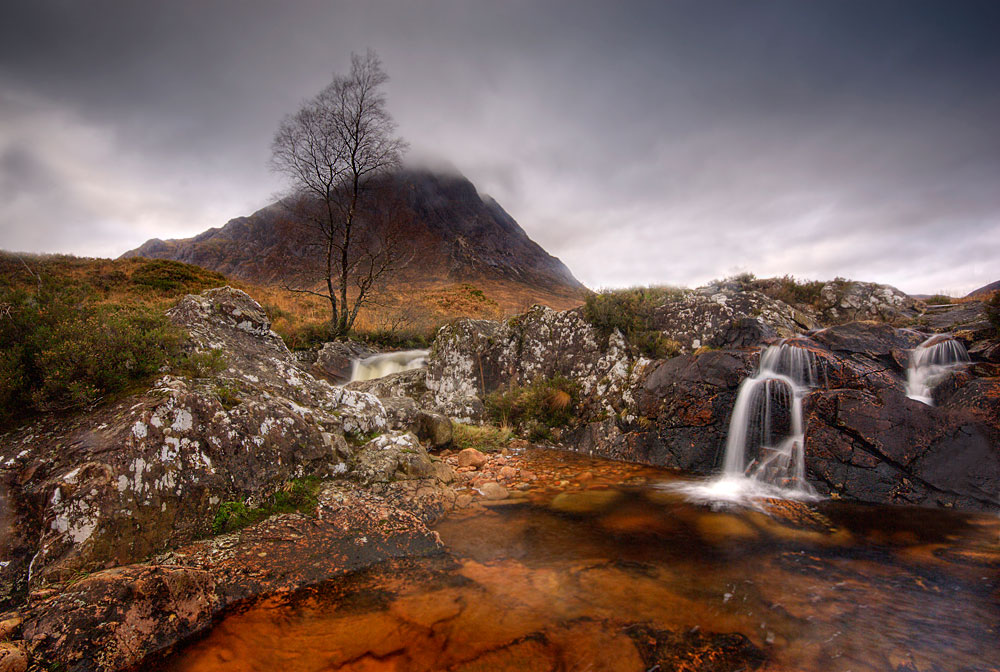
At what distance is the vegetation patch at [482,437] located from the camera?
7.58 metres

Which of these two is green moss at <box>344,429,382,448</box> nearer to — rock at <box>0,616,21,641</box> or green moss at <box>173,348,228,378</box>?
green moss at <box>173,348,228,378</box>

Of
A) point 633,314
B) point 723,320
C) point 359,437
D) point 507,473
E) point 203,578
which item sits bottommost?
point 507,473

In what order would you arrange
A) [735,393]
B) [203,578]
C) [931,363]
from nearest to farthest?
[203,578]
[931,363]
[735,393]

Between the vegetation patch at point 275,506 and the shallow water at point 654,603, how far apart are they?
949 millimetres

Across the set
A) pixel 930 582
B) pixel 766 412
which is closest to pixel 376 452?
pixel 930 582

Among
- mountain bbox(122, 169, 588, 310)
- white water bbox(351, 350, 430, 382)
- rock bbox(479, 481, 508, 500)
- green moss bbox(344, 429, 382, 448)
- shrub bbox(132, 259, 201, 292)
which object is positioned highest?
mountain bbox(122, 169, 588, 310)

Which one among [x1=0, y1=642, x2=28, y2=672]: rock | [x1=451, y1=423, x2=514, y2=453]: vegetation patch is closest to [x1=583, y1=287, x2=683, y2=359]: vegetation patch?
[x1=451, y1=423, x2=514, y2=453]: vegetation patch

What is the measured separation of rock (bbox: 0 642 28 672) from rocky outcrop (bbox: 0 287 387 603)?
638 millimetres

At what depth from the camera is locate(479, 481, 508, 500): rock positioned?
537cm

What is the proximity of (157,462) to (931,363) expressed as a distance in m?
10.7

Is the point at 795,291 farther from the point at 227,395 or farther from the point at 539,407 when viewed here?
the point at 227,395

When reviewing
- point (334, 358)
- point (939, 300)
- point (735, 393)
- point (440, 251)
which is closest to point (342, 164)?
point (334, 358)

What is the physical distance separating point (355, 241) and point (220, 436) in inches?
575

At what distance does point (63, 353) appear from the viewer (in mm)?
3590
